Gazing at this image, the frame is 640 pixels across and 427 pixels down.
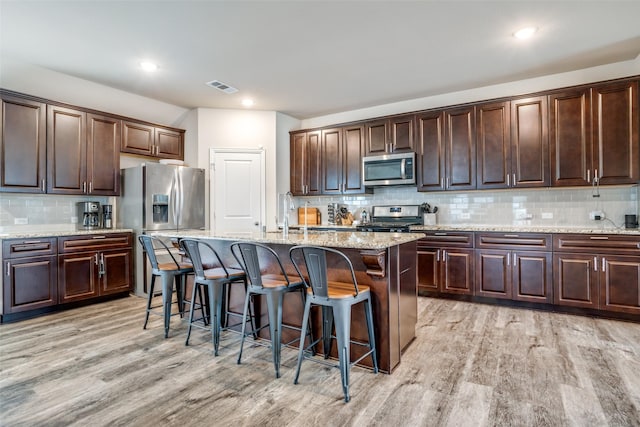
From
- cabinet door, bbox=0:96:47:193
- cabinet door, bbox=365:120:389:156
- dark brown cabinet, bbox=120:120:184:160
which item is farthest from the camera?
cabinet door, bbox=365:120:389:156

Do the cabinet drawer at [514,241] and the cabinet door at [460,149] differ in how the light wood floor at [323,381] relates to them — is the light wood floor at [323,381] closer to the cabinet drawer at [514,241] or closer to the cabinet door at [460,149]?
the cabinet drawer at [514,241]

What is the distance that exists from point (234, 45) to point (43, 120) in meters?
2.44

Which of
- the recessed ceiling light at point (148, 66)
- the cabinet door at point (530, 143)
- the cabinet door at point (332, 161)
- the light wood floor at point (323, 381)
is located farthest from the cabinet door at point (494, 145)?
the recessed ceiling light at point (148, 66)

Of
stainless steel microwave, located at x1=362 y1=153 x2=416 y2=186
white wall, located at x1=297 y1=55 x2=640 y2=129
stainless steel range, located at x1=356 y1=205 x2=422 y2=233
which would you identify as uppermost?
white wall, located at x1=297 y1=55 x2=640 y2=129

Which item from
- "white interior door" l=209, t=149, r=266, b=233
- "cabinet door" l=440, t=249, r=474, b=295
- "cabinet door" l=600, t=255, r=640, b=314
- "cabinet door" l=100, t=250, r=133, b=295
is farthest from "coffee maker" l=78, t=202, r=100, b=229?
"cabinet door" l=600, t=255, r=640, b=314

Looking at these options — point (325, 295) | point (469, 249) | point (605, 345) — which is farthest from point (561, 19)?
point (325, 295)

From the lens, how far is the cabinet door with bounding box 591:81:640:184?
3.50 metres

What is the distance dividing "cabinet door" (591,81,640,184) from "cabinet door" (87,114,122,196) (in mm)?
5693

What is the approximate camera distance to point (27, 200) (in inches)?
162

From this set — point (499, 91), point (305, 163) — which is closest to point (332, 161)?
point (305, 163)

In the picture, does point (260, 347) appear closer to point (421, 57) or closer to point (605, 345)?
point (605, 345)

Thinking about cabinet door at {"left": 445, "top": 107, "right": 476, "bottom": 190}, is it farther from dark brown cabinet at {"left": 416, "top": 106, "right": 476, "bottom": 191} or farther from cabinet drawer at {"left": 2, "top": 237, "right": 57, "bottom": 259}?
cabinet drawer at {"left": 2, "top": 237, "right": 57, "bottom": 259}

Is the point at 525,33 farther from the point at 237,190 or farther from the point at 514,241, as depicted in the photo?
the point at 237,190

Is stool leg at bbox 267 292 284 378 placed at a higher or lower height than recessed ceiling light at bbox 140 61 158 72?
lower
